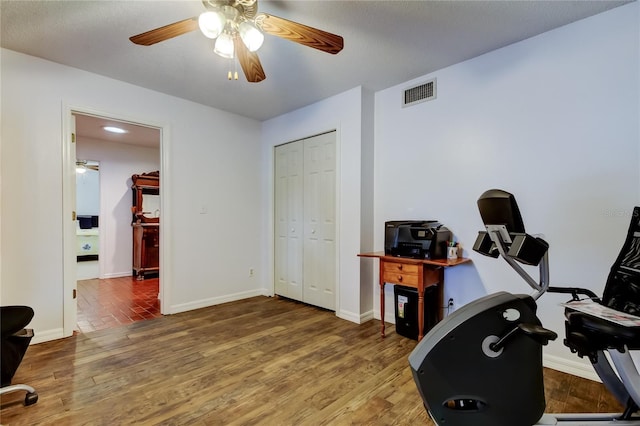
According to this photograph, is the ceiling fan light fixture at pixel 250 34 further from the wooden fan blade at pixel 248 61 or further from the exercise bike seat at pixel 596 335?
the exercise bike seat at pixel 596 335

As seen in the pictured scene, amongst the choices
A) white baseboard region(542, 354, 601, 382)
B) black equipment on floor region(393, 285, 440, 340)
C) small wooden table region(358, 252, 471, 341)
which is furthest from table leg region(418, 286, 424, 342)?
white baseboard region(542, 354, 601, 382)

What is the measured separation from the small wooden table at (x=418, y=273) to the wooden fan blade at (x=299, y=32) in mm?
1769

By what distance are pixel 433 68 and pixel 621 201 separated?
181cm

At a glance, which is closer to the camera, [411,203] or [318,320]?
[411,203]

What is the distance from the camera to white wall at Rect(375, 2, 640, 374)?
2.01 meters

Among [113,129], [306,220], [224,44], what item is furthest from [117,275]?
[224,44]

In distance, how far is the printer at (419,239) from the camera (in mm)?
2594

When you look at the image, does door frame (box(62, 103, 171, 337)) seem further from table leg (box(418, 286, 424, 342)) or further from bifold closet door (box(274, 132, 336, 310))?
table leg (box(418, 286, 424, 342))

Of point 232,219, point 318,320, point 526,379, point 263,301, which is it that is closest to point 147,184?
point 232,219

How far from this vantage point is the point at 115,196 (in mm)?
5594

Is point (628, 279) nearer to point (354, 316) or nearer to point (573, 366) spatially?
point (573, 366)

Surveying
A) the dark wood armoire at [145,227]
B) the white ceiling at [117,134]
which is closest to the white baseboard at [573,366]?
the white ceiling at [117,134]

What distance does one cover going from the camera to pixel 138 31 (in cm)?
226

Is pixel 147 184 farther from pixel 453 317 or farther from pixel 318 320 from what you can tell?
pixel 453 317
